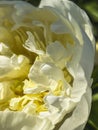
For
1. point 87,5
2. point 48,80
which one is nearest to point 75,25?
point 48,80

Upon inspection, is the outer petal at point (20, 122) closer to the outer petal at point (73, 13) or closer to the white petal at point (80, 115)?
the white petal at point (80, 115)

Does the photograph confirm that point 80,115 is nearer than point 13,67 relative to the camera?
Yes

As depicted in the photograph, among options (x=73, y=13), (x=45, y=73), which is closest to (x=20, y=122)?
(x=45, y=73)

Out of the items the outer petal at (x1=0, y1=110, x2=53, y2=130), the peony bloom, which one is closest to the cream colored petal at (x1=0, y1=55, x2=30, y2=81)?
the peony bloom

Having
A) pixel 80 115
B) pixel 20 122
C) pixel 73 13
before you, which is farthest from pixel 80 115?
pixel 73 13

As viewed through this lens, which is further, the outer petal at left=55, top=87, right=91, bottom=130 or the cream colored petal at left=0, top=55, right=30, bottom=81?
the cream colored petal at left=0, top=55, right=30, bottom=81

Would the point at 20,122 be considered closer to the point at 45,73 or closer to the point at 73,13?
the point at 45,73

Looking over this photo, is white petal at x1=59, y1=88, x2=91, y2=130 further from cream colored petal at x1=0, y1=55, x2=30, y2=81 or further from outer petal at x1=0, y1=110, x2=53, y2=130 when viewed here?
cream colored petal at x1=0, y1=55, x2=30, y2=81

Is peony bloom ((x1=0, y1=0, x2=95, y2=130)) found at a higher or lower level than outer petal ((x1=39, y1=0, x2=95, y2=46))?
lower

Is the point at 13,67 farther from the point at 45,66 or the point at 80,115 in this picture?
the point at 80,115

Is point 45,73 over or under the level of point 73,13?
under
